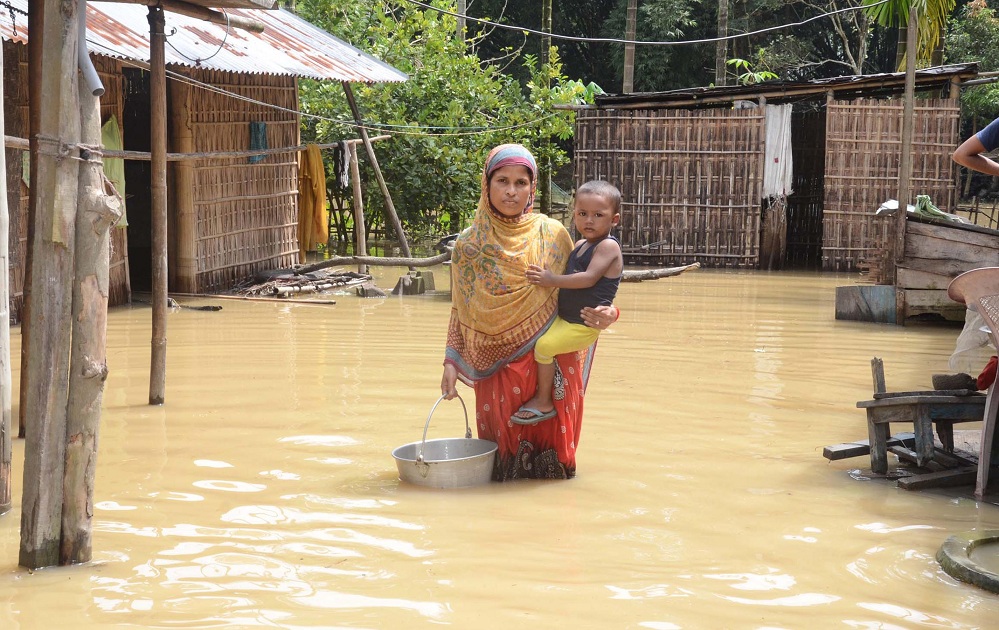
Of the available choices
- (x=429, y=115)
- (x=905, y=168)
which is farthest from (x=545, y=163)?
(x=905, y=168)

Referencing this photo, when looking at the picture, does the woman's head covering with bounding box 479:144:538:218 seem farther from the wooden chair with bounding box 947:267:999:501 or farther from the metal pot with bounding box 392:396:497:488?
the wooden chair with bounding box 947:267:999:501

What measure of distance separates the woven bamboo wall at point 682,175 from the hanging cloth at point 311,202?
3926 mm

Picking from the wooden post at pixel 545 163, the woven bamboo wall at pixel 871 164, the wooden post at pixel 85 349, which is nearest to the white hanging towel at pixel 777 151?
the woven bamboo wall at pixel 871 164

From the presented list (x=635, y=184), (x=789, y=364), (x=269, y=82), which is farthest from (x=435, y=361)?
(x=635, y=184)

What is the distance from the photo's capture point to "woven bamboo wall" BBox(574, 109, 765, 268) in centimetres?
1510

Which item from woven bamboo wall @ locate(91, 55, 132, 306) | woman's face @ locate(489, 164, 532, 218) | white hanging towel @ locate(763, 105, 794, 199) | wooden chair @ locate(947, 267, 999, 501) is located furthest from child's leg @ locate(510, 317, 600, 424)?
white hanging towel @ locate(763, 105, 794, 199)

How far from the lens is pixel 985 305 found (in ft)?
14.8

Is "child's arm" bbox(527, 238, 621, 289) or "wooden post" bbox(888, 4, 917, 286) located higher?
"wooden post" bbox(888, 4, 917, 286)

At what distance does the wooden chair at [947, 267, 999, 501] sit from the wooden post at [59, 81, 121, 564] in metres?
3.34

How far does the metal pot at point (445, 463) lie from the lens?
15.4 ft

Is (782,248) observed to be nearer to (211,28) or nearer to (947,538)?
(211,28)

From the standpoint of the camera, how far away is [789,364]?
8.16m

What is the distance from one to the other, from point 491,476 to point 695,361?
3695 mm

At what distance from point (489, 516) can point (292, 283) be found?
8.22 metres
